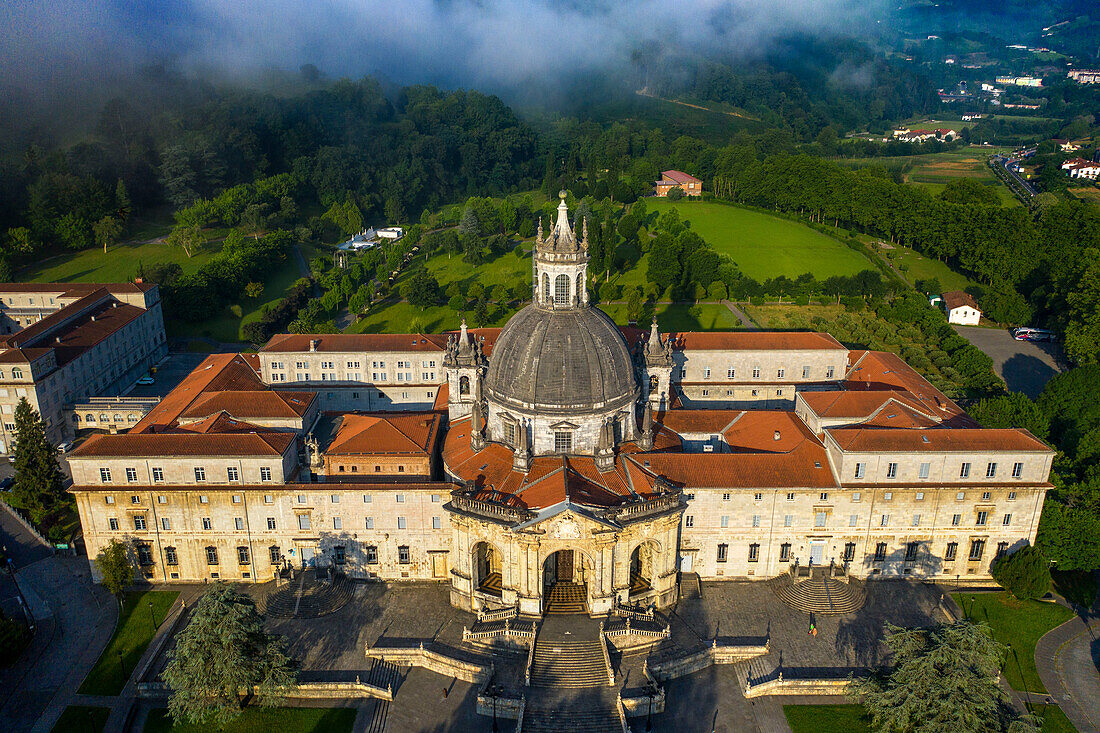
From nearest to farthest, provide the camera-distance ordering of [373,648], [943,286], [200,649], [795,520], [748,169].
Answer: [200,649] < [373,648] < [795,520] < [943,286] < [748,169]

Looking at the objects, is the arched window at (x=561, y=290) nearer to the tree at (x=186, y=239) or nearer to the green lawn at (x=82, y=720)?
Answer: the green lawn at (x=82, y=720)

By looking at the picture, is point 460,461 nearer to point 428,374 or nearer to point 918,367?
point 428,374

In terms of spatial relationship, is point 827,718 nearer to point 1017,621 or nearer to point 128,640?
point 1017,621

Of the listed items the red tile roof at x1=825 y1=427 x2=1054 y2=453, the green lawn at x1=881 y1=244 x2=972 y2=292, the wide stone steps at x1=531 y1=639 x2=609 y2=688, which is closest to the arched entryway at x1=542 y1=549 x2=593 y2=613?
the wide stone steps at x1=531 y1=639 x2=609 y2=688

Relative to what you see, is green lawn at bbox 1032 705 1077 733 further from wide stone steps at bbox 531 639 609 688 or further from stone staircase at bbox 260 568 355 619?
stone staircase at bbox 260 568 355 619

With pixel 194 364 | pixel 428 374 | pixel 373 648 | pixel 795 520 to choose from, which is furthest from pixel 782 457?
pixel 194 364

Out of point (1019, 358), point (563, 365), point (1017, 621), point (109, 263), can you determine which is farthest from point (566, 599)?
point (109, 263)

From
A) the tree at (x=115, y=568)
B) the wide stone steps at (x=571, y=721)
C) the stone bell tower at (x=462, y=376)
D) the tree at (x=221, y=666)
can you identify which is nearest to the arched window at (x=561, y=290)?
the stone bell tower at (x=462, y=376)
